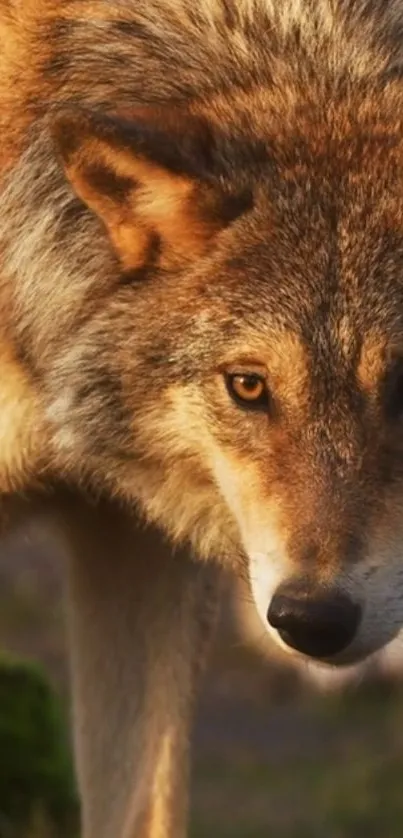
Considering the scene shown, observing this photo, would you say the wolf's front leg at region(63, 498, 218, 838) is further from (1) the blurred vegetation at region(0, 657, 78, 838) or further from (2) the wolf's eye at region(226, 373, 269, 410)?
(2) the wolf's eye at region(226, 373, 269, 410)

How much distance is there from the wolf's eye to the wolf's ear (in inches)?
14.6

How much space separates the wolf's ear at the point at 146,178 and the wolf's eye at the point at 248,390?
371 millimetres

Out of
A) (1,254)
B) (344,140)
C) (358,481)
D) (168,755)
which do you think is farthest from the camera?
(168,755)

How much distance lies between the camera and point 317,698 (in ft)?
34.4

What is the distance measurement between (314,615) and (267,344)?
62cm

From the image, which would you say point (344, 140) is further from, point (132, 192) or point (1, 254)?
point (1, 254)

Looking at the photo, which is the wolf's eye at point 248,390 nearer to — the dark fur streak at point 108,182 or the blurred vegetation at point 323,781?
the dark fur streak at point 108,182

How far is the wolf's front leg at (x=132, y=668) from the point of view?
6012mm

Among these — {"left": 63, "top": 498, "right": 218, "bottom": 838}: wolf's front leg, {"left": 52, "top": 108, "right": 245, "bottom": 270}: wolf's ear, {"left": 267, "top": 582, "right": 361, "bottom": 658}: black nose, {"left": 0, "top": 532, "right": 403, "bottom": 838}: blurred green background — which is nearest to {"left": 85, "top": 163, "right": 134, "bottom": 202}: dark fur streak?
{"left": 52, "top": 108, "right": 245, "bottom": 270}: wolf's ear

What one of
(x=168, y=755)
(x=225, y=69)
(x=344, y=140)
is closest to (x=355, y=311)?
(x=344, y=140)

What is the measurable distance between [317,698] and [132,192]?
589 centimetres

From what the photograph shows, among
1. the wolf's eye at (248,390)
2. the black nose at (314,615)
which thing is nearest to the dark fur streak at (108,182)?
the wolf's eye at (248,390)

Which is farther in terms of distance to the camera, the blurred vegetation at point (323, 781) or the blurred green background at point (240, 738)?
the blurred vegetation at point (323, 781)

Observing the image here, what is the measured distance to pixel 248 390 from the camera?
4.83 metres
